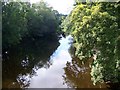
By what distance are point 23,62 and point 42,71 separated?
2199 mm

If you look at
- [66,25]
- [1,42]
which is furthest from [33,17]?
[1,42]

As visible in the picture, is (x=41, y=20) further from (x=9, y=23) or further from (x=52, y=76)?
(x=52, y=76)

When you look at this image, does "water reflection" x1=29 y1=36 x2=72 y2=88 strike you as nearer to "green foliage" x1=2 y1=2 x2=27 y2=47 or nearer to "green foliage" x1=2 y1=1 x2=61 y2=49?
"green foliage" x1=2 y1=2 x2=27 y2=47

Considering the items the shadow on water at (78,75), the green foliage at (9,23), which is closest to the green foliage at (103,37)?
the shadow on water at (78,75)

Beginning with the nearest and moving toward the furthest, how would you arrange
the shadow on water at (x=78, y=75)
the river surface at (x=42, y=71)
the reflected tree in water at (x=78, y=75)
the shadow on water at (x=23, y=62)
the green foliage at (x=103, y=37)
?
1. the green foliage at (x=103, y=37)
2. the shadow on water at (x=78, y=75)
3. the reflected tree in water at (x=78, y=75)
4. the river surface at (x=42, y=71)
5. the shadow on water at (x=23, y=62)

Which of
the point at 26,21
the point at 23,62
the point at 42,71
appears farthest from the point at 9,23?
the point at 26,21

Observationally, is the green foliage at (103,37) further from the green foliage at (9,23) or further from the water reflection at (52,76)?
the green foliage at (9,23)

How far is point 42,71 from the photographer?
21422mm

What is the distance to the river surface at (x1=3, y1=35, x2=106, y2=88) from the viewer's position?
16938mm

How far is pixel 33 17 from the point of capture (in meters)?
35.6

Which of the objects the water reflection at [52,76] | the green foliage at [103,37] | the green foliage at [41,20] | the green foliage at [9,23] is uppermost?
the green foliage at [41,20]

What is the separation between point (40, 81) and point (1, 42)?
7.10m

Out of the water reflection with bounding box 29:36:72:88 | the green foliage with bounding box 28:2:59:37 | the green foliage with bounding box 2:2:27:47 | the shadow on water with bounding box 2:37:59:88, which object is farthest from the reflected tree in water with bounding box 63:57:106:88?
the green foliage with bounding box 28:2:59:37

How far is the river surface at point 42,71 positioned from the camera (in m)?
16.9
